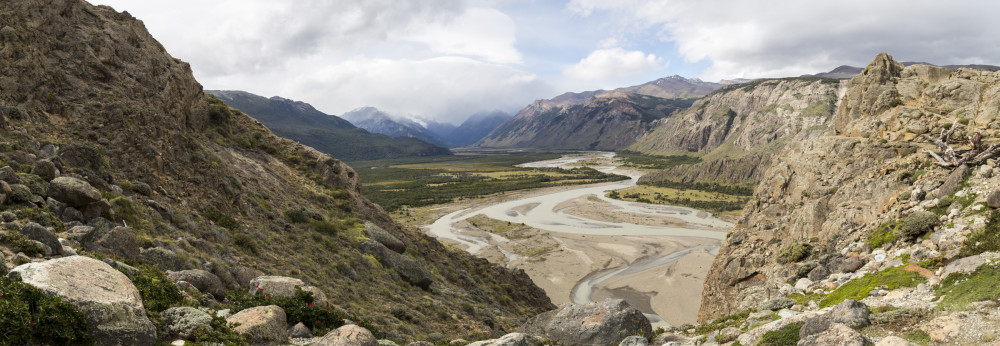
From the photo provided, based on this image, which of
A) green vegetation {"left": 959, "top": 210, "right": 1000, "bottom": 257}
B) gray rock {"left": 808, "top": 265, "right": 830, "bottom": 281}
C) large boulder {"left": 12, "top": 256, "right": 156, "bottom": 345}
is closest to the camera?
large boulder {"left": 12, "top": 256, "right": 156, "bottom": 345}

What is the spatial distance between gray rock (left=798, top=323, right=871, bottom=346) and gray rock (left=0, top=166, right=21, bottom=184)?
85.1 feet

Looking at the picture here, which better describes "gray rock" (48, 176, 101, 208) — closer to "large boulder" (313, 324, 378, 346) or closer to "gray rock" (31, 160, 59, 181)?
"gray rock" (31, 160, 59, 181)

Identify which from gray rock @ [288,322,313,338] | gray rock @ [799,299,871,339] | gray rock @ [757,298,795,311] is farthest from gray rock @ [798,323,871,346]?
gray rock @ [288,322,313,338]

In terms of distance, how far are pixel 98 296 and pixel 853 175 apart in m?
35.1

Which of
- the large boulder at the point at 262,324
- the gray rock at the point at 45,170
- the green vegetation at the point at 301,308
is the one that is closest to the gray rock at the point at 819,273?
the green vegetation at the point at 301,308

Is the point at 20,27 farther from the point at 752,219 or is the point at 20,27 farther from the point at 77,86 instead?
the point at 752,219

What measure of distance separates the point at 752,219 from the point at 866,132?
359 inches

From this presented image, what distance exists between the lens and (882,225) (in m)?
21.1

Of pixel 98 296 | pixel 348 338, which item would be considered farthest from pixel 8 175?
pixel 348 338

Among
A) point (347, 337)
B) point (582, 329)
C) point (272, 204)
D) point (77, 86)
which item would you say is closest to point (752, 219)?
point (582, 329)

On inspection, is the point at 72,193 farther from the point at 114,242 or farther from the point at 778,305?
the point at 778,305

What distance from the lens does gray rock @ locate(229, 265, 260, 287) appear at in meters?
19.9

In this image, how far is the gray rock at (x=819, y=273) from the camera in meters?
21.4

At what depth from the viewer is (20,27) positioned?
76.6ft
